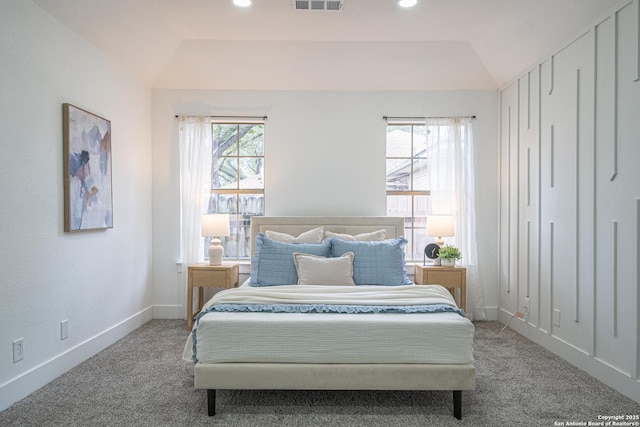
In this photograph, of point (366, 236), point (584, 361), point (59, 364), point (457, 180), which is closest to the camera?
point (59, 364)

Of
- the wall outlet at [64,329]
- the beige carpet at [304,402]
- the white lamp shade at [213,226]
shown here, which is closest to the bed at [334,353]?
the beige carpet at [304,402]

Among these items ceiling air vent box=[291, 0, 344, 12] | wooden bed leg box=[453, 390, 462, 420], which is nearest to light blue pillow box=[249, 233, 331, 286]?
wooden bed leg box=[453, 390, 462, 420]

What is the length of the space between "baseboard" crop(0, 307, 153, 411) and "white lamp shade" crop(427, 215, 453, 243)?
339cm

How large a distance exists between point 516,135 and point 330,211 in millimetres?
2232

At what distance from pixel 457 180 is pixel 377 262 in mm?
1738

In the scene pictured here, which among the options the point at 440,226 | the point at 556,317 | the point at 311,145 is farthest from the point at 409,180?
the point at 556,317

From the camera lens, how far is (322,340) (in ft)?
8.25

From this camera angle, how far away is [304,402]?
269 centimetres

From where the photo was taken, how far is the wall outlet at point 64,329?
10.4ft

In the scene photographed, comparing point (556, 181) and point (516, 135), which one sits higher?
point (516, 135)

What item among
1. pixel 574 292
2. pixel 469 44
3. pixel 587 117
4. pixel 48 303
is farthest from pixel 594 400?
pixel 48 303

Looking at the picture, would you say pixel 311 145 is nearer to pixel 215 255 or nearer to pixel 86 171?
pixel 215 255

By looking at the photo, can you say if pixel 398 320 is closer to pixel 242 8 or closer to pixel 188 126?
pixel 242 8

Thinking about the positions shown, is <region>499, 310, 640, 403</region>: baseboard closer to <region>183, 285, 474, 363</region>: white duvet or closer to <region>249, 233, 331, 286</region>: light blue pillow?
<region>183, 285, 474, 363</region>: white duvet
